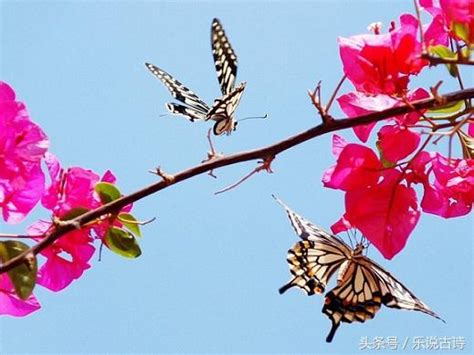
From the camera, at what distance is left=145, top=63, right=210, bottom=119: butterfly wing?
2.51 m

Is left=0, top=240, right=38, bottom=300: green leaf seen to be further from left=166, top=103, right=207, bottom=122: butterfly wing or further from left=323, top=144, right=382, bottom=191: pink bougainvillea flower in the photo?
left=166, top=103, right=207, bottom=122: butterfly wing

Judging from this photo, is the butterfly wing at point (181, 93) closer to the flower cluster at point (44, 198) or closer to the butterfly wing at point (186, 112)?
the butterfly wing at point (186, 112)

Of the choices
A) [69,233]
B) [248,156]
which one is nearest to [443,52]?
[248,156]

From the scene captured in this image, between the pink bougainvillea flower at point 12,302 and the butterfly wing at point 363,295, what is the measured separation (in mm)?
461

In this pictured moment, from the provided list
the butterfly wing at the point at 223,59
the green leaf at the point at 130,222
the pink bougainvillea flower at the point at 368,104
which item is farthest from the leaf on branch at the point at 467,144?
the butterfly wing at the point at 223,59

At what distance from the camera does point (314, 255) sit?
1.48 meters

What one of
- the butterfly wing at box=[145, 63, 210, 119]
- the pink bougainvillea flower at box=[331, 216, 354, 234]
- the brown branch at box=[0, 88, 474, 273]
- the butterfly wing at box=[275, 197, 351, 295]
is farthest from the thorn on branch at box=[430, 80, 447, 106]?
the butterfly wing at box=[145, 63, 210, 119]

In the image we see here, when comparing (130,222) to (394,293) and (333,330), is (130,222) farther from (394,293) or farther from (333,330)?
(394,293)

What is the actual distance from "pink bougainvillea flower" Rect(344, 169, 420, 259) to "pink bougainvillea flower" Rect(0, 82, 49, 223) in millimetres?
453

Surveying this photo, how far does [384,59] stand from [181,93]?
178cm

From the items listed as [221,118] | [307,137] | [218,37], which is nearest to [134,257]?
[307,137]

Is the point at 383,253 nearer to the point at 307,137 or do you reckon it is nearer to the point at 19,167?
the point at 307,137

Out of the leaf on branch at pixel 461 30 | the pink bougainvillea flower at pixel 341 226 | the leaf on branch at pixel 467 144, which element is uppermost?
the leaf on branch at pixel 461 30

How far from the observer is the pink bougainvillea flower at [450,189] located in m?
1.03
